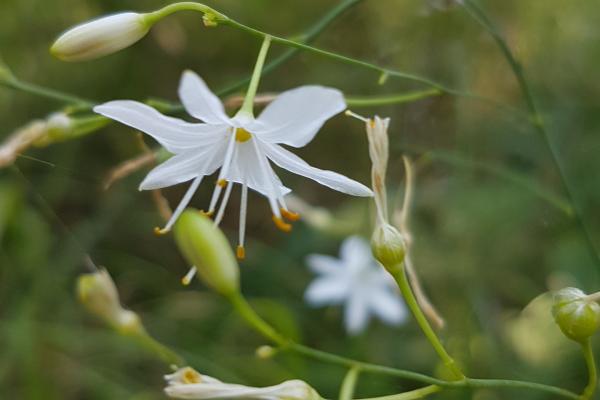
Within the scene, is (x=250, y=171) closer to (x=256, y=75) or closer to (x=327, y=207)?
(x=256, y=75)

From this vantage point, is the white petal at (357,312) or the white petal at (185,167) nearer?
the white petal at (185,167)

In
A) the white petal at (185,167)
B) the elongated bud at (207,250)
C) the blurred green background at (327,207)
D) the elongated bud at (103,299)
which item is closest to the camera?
the elongated bud at (207,250)

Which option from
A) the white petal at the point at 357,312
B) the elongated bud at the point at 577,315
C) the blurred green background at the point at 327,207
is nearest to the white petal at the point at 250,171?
the elongated bud at the point at 577,315

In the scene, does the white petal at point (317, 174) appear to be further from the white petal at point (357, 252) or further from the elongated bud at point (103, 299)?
the white petal at point (357, 252)

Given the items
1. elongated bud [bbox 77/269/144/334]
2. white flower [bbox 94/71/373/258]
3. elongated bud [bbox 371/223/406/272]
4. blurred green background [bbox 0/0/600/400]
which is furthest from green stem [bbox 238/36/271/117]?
blurred green background [bbox 0/0/600/400]

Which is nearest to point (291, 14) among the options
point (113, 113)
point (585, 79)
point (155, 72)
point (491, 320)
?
point (155, 72)

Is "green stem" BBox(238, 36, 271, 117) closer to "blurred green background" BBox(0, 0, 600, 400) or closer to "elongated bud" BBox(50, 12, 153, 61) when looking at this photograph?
"elongated bud" BBox(50, 12, 153, 61)

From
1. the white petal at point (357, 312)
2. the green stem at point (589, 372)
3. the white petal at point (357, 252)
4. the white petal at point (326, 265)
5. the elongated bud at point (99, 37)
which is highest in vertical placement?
the white petal at point (357, 252)

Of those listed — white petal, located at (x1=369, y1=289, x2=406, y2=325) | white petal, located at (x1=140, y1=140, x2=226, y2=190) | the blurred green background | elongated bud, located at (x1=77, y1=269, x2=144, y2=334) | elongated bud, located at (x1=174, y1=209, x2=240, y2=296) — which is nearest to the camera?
elongated bud, located at (x1=174, y1=209, x2=240, y2=296)
